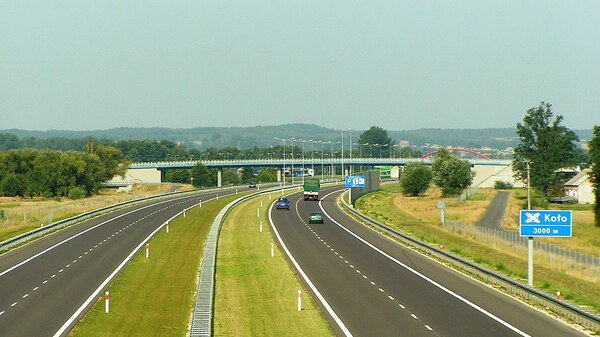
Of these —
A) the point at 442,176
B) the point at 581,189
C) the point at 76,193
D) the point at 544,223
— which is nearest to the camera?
the point at 544,223

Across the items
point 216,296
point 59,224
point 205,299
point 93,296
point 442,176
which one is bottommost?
point 59,224

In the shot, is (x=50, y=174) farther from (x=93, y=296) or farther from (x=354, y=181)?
(x=93, y=296)

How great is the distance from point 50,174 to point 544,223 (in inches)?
4956

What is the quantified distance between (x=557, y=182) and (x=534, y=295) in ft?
386

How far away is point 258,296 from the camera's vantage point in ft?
125

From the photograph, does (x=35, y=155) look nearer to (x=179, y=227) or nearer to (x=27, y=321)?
(x=179, y=227)

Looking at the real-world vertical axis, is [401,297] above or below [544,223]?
below

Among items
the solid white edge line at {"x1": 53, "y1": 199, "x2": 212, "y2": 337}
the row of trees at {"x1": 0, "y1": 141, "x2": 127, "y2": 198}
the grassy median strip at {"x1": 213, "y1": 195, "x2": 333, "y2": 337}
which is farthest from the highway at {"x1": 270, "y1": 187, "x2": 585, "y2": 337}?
Answer: the row of trees at {"x1": 0, "y1": 141, "x2": 127, "y2": 198}

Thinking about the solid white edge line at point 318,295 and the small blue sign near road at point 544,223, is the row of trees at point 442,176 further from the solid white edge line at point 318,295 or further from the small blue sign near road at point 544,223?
the small blue sign near road at point 544,223

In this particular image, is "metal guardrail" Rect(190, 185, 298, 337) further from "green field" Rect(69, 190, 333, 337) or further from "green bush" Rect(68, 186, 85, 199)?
"green bush" Rect(68, 186, 85, 199)

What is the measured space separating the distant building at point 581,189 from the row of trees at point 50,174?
85.2 metres

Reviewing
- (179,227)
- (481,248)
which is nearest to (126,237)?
(179,227)

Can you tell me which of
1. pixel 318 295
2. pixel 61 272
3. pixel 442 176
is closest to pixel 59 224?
pixel 61 272

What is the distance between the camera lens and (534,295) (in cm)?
3616
